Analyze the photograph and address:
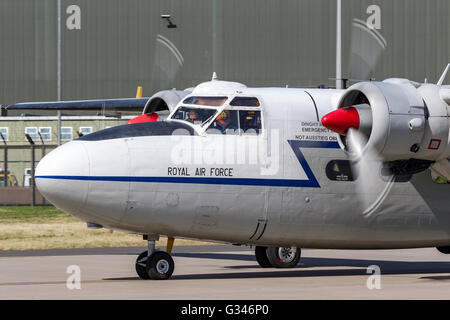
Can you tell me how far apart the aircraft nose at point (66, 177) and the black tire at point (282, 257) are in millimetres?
6332

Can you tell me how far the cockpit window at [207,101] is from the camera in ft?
55.5

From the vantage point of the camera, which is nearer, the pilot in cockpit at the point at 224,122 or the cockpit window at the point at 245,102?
the pilot in cockpit at the point at 224,122

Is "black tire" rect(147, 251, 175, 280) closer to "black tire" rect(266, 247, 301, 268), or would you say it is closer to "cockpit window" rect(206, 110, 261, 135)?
"cockpit window" rect(206, 110, 261, 135)

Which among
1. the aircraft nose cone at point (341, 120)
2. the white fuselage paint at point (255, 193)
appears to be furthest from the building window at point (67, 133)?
the aircraft nose cone at point (341, 120)

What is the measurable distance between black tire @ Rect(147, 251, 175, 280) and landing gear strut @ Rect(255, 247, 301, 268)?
4.30 meters

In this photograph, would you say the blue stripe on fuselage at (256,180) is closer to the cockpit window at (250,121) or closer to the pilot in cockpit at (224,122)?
the cockpit window at (250,121)

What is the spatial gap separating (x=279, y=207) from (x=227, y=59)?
41.9 metres

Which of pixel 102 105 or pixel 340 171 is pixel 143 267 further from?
pixel 102 105

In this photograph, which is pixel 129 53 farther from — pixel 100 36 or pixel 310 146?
pixel 310 146

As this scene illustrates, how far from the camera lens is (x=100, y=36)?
197 feet

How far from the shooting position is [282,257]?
2084 cm

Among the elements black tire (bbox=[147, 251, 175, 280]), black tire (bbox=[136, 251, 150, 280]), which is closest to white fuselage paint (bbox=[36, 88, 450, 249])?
black tire (bbox=[147, 251, 175, 280])

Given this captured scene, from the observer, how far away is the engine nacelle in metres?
16.2
